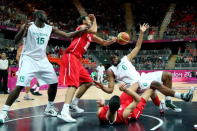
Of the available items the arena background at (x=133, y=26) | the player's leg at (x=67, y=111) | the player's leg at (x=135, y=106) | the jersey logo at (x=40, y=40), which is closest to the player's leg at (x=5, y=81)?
the jersey logo at (x=40, y=40)

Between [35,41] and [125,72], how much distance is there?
1.62 meters

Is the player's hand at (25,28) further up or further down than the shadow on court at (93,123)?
further up

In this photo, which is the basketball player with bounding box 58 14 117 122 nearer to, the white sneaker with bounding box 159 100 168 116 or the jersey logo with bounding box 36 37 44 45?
the jersey logo with bounding box 36 37 44 45

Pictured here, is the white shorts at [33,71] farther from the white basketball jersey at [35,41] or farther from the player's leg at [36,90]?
the player's leg at [36,90]

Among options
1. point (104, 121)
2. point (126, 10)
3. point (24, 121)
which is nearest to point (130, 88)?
point (104, 121)

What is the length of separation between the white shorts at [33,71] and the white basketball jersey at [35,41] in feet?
0.29

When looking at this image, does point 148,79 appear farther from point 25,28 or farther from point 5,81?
point 5,81

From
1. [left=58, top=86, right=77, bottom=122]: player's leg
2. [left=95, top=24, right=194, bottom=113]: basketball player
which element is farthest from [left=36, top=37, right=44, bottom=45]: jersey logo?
[left=95, top=24, right=194, bottom=113]: basketball player

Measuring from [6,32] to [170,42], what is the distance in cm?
1524

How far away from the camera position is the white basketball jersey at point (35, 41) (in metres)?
5.11

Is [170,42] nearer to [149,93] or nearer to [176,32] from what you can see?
[176,32]

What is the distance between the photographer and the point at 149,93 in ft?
17.1

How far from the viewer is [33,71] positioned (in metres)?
5.15

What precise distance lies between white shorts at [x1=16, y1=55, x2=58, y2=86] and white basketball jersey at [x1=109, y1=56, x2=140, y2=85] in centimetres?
111
